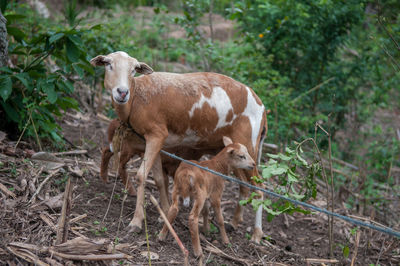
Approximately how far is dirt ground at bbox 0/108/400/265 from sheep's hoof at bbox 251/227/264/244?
0.11 meters

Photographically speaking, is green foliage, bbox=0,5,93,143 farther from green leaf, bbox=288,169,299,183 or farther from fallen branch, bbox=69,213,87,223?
green leaf, bbox=288,169,299,183

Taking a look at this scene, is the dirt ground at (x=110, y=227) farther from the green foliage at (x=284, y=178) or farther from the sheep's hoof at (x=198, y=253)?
the green foliage at (x=284, y=178)

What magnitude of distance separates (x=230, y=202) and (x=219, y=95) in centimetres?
222

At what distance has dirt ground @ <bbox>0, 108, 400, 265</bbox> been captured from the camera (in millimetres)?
4863

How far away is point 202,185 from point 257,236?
1.49 m

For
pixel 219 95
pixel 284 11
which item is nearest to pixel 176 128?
pixel 219 95

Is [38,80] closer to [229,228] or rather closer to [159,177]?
[159,177]

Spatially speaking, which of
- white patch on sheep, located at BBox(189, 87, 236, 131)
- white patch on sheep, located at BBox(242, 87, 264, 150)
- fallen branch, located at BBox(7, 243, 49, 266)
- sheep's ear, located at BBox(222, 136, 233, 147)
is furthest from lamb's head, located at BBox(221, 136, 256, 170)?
fallen branch, located at BBox(7, 243, 49, 266)

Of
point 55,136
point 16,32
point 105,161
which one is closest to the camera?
point 16,32

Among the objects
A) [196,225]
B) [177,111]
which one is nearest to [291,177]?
[196,225]

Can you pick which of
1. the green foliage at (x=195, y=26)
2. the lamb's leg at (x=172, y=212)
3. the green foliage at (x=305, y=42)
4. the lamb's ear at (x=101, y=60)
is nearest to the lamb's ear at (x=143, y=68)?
the lamb's ear at (x=101, y=60)

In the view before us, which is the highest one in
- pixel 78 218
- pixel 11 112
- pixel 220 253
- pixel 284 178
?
pixel 284 178

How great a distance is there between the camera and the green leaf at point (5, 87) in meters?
5.85

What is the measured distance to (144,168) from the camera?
17.8ft
